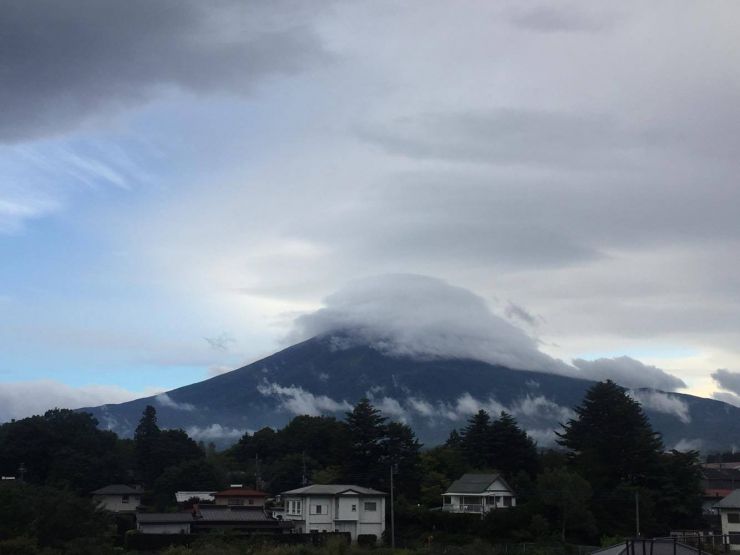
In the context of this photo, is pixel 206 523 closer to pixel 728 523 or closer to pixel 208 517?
pixel 208 517

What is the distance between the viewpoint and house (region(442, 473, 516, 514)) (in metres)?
58.3

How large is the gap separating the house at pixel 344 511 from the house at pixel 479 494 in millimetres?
5450

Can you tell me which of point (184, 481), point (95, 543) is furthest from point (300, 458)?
point (95, 543)

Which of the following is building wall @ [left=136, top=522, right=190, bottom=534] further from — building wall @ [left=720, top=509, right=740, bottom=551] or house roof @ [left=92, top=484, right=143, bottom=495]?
building wall @ [left=720, top=509, right=740, bottom=551]

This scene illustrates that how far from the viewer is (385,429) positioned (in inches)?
2566

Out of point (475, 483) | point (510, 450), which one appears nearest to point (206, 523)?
point (475, 483)

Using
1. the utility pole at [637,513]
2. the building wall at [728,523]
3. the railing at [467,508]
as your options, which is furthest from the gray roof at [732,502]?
the railing at [467,508]

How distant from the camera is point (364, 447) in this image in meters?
64.6

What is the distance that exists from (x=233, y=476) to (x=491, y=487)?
34.8m

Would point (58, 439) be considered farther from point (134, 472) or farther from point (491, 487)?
point (491, 487)

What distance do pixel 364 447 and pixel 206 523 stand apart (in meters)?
15.5

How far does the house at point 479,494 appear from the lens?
58281 mm

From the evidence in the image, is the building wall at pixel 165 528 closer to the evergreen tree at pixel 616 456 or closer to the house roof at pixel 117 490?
the house roof at pixel 117 490

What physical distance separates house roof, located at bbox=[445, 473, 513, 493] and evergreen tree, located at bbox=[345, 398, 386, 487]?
572 centimetres
